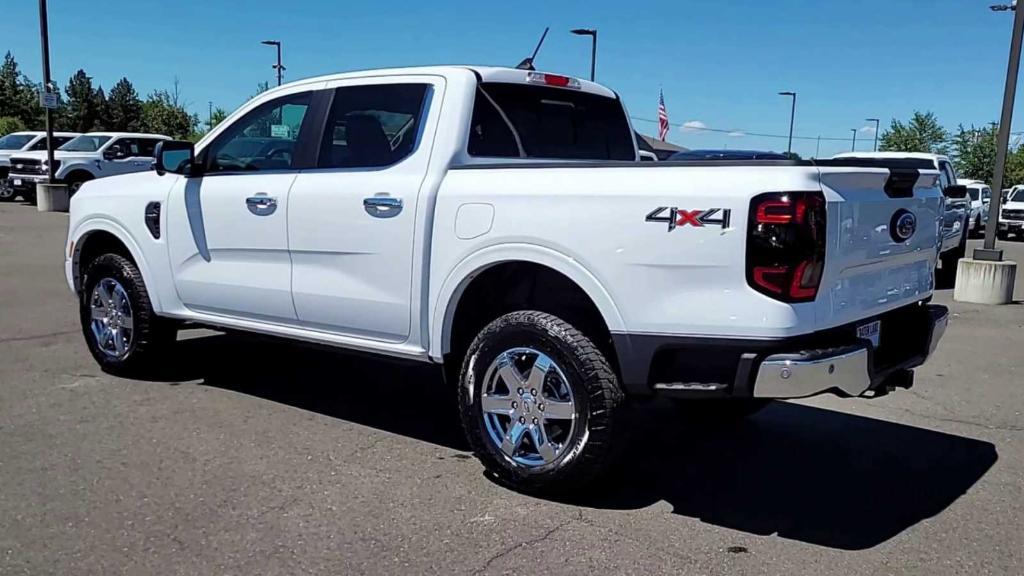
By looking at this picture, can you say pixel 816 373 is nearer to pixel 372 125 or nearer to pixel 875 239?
pixel 875 239

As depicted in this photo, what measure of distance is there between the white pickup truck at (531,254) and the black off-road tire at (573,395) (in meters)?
0.01

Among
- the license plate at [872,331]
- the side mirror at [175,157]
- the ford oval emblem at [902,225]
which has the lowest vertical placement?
the license plate at [872,331]

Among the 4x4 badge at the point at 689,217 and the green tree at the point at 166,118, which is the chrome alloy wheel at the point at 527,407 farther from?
the green tree at the point at 166,118

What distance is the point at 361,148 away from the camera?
486cm

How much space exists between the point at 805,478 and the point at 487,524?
1706 mm

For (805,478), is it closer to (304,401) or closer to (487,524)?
(487,524)

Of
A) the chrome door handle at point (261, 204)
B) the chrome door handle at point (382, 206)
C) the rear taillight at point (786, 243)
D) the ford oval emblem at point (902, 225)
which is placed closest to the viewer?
the rear taillight at point (786, 243)

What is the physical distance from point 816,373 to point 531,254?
1.29m

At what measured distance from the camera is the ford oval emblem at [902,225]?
3988 mm

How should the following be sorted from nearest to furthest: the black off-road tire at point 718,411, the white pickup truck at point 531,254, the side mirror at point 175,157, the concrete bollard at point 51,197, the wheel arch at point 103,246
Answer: the white pickup truck at point 531,254 < the black off-road tire at point 718,411 < the side mirror at point 175,157 < the wheel arch at point 103,246 < the concrete bollard at point 51,197

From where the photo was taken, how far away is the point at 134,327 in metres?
5.98

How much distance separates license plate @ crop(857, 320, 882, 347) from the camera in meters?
3.90

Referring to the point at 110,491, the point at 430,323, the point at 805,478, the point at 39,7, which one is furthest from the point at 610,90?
the point at 39,7

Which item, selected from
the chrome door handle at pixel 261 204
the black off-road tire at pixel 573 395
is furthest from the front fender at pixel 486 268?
the chrome door handle at pixel 261 204
